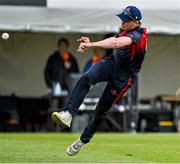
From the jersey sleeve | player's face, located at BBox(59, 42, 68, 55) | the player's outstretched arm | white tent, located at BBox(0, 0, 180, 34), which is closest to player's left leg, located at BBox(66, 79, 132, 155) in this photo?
the jersey sleeve

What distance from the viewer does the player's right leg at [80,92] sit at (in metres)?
10.5

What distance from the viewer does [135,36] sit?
1081 cm

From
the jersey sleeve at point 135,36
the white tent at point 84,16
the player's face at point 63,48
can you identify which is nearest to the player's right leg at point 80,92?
the jersey sleeve at point 135,36

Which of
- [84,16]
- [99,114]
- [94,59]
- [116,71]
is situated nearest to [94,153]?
[99,114]

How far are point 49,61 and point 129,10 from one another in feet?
34.1

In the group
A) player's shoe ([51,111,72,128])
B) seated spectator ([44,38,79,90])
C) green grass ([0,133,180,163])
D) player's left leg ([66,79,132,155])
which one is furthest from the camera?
seated spectator ([44,38,79,90])

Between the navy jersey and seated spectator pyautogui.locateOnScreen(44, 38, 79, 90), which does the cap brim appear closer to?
the navy jersey

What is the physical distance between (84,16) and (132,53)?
9891 millimetres

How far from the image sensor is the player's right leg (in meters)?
10.5

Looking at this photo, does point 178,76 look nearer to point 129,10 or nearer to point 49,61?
point 49,61

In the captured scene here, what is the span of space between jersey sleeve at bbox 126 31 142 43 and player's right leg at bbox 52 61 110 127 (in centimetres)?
54

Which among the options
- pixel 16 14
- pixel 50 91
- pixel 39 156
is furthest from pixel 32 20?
pixel 39 156

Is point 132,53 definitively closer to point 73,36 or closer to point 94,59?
point 94,59

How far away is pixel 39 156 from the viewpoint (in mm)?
11258
